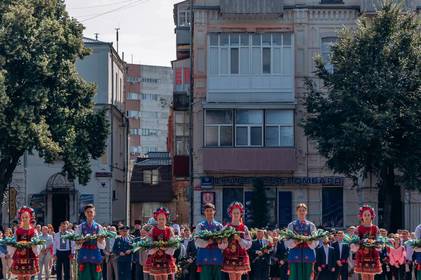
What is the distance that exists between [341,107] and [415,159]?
351 cm

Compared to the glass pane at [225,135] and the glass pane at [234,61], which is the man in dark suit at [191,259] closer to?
the glass pane at [225,135]

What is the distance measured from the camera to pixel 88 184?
171 ft

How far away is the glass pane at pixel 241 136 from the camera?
46.5 meters

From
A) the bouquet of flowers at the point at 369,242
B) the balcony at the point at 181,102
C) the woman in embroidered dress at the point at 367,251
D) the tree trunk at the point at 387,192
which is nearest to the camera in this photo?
the bouquet of flowers at the point at 369,242

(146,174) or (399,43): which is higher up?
(399,43)

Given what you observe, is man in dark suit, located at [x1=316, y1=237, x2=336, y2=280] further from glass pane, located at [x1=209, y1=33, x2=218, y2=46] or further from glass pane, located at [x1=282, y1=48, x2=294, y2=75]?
glass pane, located at [x1=209, y1=33, x2=218, y2=46]

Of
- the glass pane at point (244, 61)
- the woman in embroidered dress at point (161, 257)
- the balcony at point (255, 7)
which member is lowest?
the woman in embroidered dress at point (161, 257)

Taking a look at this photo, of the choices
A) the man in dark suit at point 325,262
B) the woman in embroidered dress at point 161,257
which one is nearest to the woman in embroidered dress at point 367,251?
the woman in embroidered dress at point 161,257

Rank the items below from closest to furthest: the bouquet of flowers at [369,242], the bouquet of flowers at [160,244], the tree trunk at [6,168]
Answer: the bouquet of flowers at [160,244]
the bouquet of flowers at [369,242]
the tree trunk at [6,168]

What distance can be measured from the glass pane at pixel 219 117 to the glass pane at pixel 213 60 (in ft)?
5.75

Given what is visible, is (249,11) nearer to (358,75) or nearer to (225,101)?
(225,101)

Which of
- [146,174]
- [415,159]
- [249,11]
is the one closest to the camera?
[415,159]

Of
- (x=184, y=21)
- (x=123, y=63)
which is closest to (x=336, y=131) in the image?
(x=184, y=21)

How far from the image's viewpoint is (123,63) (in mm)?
63812
